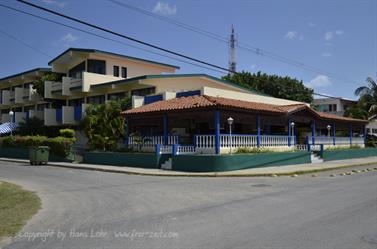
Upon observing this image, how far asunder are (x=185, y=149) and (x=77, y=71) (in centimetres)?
2218

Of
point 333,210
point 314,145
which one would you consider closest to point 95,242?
point 333,210

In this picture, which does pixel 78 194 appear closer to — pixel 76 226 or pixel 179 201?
pixel 179 201

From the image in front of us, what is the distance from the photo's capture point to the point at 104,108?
99.7ft

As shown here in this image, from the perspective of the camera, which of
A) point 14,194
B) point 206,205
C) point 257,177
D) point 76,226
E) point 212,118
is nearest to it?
point 76,226

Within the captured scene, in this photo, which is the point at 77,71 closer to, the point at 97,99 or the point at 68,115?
the point at 97,99

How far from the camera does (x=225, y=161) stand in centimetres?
2148

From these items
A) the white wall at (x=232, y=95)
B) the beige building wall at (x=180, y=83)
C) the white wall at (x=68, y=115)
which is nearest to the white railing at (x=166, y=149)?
the white wall at (x=232, y=95)

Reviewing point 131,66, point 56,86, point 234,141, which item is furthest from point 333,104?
point 234,141

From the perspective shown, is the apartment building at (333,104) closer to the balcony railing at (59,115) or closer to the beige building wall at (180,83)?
the beige building wall at (180,83)

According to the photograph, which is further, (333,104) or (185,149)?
(333,104)

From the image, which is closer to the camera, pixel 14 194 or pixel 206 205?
pixel 206 205

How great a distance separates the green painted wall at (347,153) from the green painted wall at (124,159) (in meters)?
13.3

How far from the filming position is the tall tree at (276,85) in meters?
55.4

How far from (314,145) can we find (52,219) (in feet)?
82.9
